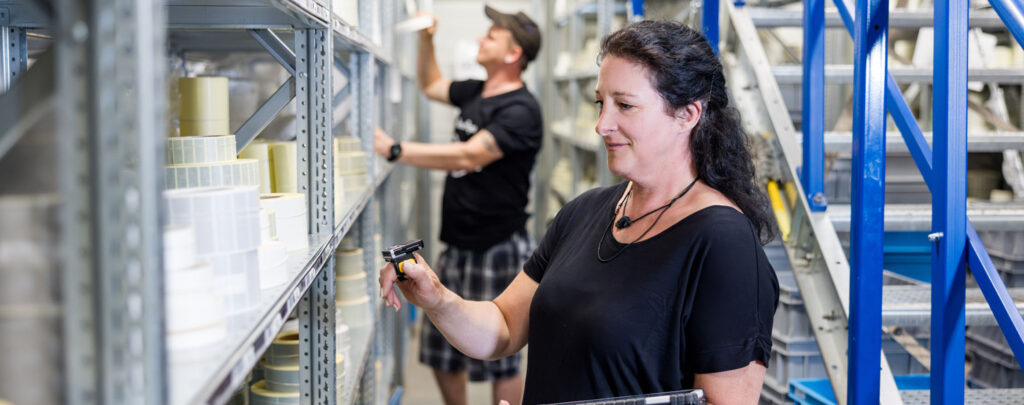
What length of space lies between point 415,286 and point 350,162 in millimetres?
672

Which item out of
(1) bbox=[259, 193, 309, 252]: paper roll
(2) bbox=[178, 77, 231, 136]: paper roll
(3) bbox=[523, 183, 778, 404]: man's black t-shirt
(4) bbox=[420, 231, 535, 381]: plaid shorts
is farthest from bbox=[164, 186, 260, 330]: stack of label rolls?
(4) bbox=[420, 231, 535, 381]: plaid shorts

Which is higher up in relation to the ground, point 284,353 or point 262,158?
point 262,158

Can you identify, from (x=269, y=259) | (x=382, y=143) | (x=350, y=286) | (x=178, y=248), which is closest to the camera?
(x=178, y=248)

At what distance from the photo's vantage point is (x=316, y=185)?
170 cm

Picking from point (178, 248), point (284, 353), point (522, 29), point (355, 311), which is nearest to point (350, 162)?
point (355, 311)

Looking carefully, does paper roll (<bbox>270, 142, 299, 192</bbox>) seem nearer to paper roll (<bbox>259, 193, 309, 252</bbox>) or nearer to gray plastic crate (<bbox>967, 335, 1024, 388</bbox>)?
paper roll (<bbox>259, 193, 309, 252</bbox>)

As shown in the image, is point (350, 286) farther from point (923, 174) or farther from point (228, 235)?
point (923, 174)

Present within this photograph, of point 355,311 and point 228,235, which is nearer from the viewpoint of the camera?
point 228,235

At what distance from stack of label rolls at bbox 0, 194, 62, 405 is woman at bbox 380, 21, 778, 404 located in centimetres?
85

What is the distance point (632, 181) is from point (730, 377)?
0.43 metres

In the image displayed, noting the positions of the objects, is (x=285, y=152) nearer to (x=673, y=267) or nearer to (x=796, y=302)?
(x=673, y=267)

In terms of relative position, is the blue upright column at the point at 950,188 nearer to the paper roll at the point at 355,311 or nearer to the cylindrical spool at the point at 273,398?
the cylindrical spool at the point at 273,398

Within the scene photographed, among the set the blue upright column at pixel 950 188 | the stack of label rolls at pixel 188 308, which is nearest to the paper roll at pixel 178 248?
the stack of label rolls at pixel 188 308

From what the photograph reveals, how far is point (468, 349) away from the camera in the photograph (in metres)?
1.76
